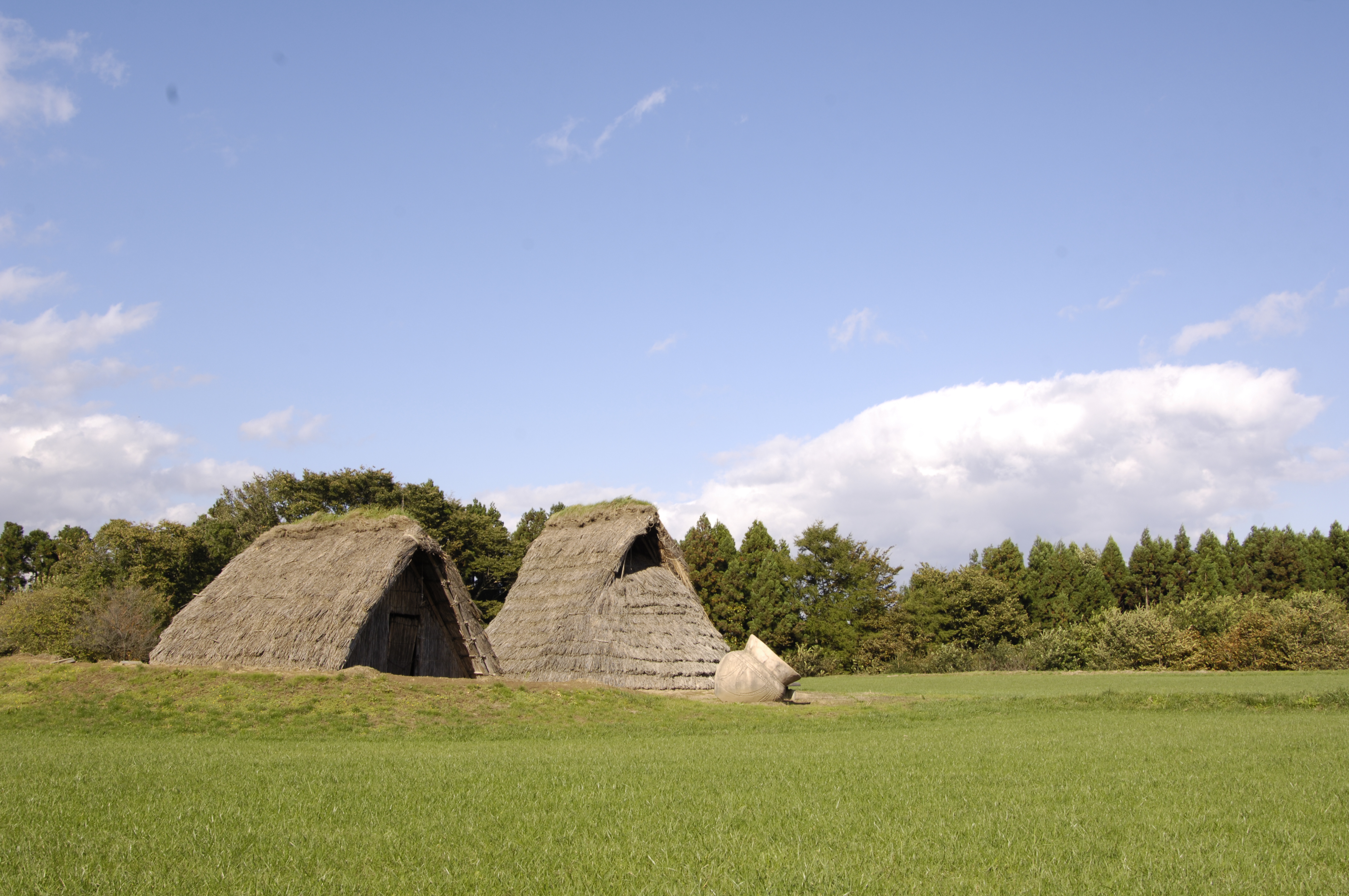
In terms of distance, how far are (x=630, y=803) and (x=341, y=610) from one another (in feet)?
49.5

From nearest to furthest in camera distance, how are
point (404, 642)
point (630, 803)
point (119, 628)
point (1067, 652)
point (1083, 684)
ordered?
point (630, 803)
point (404, 642)
point (1083, 684)
point (119, 628)
point (1067, 652)

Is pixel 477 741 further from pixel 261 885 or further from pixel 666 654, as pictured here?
pixel 666 654

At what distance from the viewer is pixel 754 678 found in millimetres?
23156

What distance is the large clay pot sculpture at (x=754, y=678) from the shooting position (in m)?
22.9

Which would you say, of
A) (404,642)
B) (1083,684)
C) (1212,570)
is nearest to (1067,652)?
(1083,684)

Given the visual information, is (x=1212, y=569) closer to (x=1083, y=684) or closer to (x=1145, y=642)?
(x=1145, y=642)

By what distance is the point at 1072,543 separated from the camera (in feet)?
196

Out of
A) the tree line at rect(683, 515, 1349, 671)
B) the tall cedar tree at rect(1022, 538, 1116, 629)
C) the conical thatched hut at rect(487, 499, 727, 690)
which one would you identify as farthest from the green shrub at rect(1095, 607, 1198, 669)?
the conical thatched hut at rect(487, 499, 727, 690)

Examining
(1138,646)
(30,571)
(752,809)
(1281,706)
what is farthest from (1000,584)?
(30,571)

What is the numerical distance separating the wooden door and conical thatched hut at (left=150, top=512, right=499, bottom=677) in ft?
0.09

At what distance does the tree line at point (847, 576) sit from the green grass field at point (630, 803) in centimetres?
2922

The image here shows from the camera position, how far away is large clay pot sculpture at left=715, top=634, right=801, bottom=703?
75.3 feet

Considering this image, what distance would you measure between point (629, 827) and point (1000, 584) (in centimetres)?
4678

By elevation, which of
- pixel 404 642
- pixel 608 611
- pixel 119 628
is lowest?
pixel 119 628
